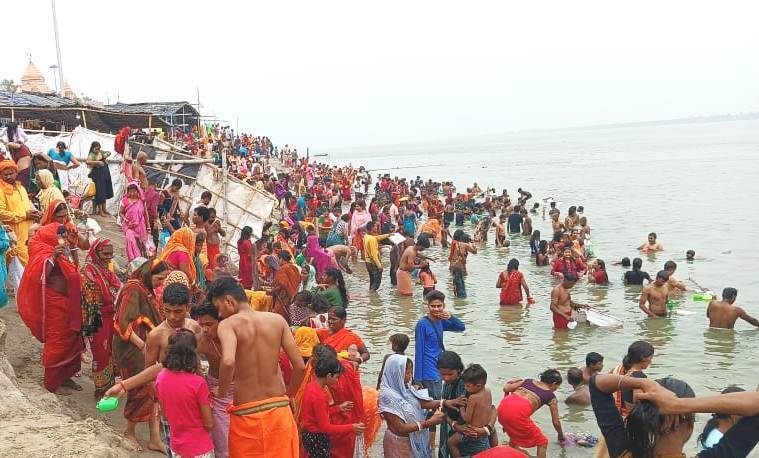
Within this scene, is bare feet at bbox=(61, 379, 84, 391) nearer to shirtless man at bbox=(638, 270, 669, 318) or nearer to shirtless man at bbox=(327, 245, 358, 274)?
shirtless man at bbox=(327, 245, 358, 274)

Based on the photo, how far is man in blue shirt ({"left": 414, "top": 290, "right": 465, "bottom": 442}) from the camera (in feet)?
20.2

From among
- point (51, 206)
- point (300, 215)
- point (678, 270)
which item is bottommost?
point (678, 270)

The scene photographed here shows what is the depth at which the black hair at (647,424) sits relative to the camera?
106 inches

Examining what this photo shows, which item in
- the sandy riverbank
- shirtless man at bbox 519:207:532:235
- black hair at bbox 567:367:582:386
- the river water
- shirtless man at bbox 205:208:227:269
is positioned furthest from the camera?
shirtless man at bbox 519:207:532:235

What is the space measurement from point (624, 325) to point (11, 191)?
30.5 feet

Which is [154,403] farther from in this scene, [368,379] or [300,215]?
[300,215]

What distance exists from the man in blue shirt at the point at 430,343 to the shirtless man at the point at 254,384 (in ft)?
7.80

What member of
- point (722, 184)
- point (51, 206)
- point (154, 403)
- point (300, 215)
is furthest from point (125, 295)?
point (722, 184)

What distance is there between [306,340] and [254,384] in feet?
5.39

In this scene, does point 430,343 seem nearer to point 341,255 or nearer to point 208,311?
point 208,311

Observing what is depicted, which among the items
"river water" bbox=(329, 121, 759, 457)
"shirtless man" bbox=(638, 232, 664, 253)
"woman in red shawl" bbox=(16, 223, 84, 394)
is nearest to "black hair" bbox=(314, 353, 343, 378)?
"river water" bbox=(329, 121, 759, 457)

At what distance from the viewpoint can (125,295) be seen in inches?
195

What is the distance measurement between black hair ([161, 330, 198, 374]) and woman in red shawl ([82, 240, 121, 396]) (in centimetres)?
183

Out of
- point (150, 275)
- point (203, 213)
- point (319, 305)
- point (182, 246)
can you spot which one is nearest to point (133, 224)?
point (203, 213)
